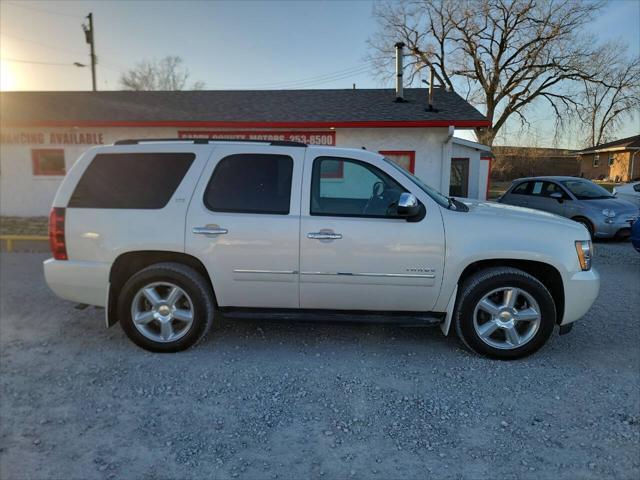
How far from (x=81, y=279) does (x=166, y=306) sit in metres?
0.84

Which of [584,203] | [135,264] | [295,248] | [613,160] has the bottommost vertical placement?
[135,264]

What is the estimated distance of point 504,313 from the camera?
11.8ft

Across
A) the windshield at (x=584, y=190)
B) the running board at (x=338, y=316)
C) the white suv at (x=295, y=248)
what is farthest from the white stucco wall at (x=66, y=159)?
the running board at (x=338, y=316)

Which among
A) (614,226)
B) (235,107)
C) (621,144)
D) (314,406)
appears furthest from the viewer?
(621,144)

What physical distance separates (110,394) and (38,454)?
26.4 inches

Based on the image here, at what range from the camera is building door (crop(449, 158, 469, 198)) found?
14.0 meters

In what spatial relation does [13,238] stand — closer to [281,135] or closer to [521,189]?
[281,135]

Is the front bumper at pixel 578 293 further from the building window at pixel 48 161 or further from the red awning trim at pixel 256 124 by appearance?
the building window at pixel 48 161

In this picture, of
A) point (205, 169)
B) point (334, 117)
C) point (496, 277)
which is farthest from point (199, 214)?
point (334, 117)

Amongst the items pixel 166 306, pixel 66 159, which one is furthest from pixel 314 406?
pixel 66 159

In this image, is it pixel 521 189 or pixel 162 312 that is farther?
pixel 521 189

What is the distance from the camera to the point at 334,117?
1218 cm

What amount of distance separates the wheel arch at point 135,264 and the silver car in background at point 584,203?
363 inches

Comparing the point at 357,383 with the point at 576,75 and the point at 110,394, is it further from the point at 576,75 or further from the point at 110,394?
the point at 576,75
